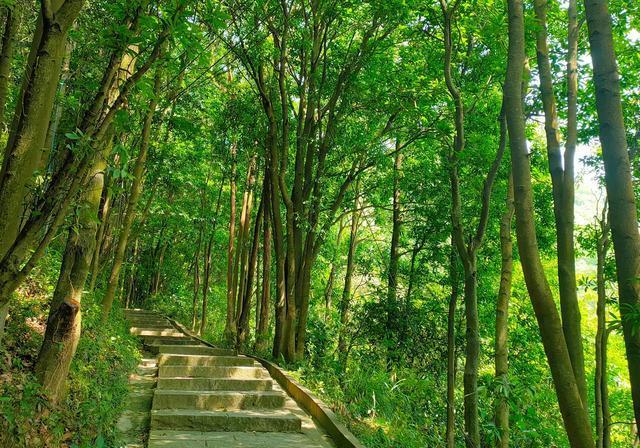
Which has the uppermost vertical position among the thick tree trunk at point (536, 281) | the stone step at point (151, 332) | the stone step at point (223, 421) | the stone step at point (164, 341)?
the thick tree trunk at point (536, 281)

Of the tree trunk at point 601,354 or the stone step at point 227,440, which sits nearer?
the stone step at point 227,440

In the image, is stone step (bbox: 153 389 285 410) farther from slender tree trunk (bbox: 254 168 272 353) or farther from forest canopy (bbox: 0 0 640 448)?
slender tree trunk (bbox: 254 168 272 353)

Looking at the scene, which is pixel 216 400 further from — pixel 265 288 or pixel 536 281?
pixel 265 288

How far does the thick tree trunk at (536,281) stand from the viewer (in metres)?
3.86

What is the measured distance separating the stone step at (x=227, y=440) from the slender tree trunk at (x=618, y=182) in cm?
440

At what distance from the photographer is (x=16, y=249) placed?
9.04 feet

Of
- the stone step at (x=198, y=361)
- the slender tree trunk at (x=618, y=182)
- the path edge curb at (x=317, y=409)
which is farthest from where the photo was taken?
the stone step at (x=198, y=361)

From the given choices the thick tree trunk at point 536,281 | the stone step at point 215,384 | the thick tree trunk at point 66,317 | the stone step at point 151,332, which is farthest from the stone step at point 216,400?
the stone step at point 151,332

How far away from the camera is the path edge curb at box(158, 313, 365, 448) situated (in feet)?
20.5

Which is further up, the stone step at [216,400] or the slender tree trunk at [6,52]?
the slender tree trunk at [6,52]

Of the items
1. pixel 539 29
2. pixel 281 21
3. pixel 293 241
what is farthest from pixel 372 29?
pixel 539 29

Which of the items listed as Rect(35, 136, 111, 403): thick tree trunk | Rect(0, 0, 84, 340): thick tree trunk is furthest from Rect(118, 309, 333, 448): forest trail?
Rect(0, 0, 84, 340): thick tree trunk

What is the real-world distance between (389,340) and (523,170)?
10.2 metres

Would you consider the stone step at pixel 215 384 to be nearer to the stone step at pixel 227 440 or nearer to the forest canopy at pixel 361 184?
the forest canopy at pixel 361 184
